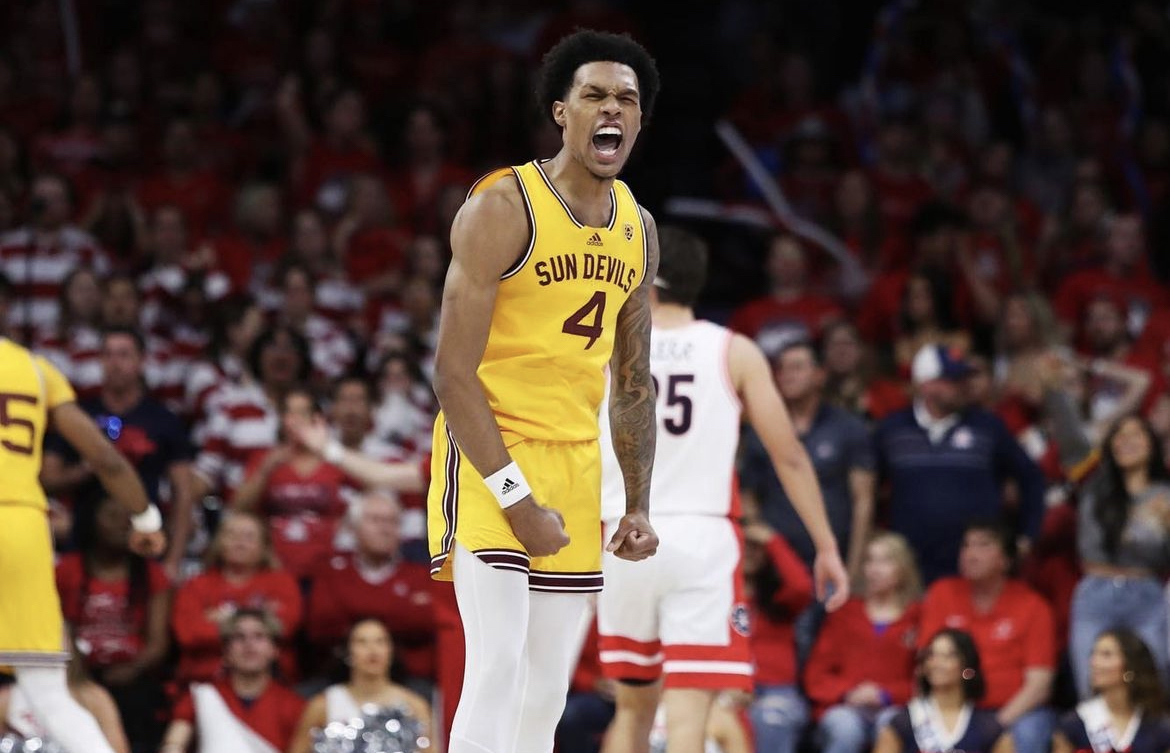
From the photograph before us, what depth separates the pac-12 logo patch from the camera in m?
6.73

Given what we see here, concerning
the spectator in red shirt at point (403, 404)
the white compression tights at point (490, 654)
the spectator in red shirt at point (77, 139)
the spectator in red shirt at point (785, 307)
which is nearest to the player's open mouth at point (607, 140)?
the white compression tights at point (490, 654)

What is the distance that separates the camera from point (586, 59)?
4.98 meters

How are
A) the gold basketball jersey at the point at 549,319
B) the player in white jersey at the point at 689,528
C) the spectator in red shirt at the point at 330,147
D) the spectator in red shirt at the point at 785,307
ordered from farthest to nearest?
1. the spectator in red shirt at the point at 330,147
2. the spectator in red shirt at the point at 785,307
3. the player in white jersey at the point at 689,528
4. the gold basketball jersey at the point at 549,319

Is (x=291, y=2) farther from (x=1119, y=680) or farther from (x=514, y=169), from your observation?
(x=514, y=169)

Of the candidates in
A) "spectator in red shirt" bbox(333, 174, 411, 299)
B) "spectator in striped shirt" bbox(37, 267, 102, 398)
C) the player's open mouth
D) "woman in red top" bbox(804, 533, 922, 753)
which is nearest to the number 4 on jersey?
the player's open mouth

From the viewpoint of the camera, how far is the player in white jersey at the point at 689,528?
6629mm

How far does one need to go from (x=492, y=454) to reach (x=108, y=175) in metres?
7.96

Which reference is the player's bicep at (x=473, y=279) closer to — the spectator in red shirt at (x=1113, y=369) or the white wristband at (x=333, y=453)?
the white wristband at (x=333, y=453)

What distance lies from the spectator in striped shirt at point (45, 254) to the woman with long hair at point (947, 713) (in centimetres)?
519

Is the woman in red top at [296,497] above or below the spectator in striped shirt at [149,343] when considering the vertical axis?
below

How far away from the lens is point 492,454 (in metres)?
4.75

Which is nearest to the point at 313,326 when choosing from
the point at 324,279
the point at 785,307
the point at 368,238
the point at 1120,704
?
the point at 324,279

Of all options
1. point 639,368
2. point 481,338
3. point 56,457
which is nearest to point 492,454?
point 481,338

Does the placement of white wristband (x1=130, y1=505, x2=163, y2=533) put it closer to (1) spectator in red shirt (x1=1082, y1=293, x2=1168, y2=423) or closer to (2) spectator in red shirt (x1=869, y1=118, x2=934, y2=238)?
(1) spectator in red shirt (x1=1082, y1=293, x2=1168, y2=423)
